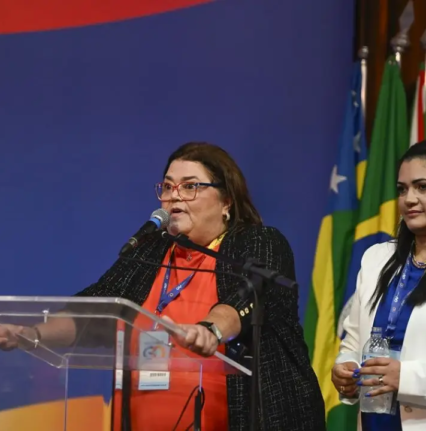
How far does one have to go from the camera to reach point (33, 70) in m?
4.18

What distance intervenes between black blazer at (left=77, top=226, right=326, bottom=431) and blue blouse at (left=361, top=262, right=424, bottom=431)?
177 mm

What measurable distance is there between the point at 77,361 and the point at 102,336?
12cm

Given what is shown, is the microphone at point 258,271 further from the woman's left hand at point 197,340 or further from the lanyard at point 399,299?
the lanyard at point 399,299

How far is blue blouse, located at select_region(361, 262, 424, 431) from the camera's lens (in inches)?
104

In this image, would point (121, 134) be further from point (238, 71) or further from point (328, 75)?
point (328, 75)

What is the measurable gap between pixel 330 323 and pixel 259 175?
83cm

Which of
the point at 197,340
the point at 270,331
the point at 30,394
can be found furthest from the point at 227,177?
the point at 30,394

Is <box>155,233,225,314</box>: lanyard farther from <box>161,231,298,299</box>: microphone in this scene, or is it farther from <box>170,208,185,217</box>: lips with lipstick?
<box>161,231,298,299</box>: microphone

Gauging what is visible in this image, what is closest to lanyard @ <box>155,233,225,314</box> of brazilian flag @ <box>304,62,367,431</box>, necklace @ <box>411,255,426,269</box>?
necklace @ <box>411,255,426,269</box>

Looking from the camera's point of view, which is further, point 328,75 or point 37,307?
point 328,75

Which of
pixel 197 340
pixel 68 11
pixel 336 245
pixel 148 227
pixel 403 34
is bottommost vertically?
pixel 197 340

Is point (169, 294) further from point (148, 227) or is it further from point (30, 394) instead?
point (30, 394)

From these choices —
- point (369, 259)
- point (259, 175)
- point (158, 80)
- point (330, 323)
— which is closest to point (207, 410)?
point (369, 259)

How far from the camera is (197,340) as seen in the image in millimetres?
2047
